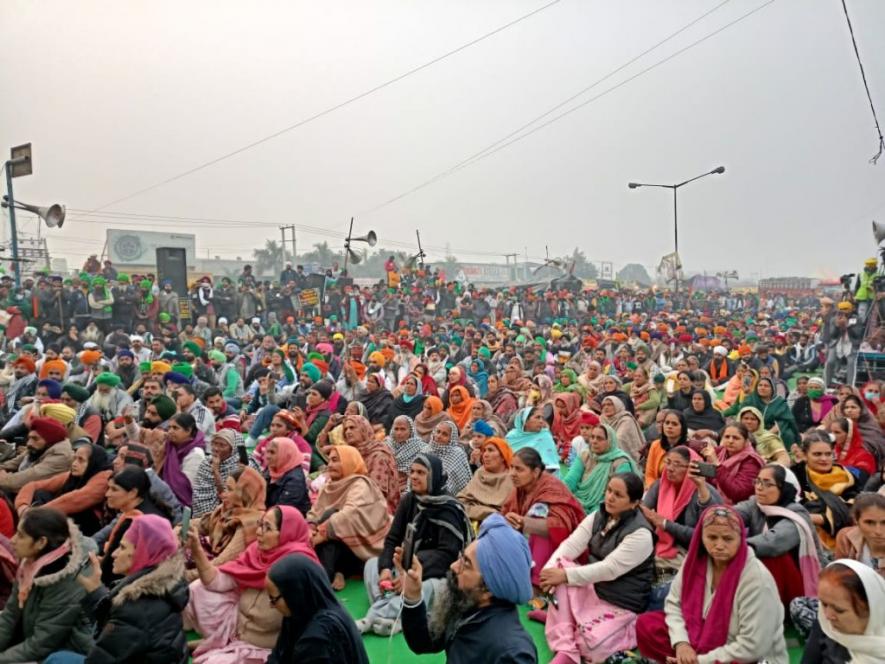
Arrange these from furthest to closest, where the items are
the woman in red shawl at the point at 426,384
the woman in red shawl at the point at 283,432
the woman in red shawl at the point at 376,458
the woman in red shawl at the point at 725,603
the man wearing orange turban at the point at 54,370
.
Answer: the woman in red shawl at the point at 426,384 < the man wearing orange turban at the point at 54,370 < the woman in red shawl at the point at 283,432 < the woman in red shawl at the point at 376,458 < the woman in red shawl at the point at 725,603

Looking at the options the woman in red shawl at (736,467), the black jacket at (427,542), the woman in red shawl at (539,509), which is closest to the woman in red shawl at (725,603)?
the woman in red shawl at (539,509)

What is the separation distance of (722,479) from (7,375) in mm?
9337

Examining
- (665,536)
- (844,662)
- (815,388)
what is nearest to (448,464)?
(665,536)

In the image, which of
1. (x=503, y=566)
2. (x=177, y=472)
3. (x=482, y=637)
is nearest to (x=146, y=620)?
(x=482, y=637)

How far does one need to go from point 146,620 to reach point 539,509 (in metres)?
2.42

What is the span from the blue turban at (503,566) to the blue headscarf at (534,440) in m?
3.90

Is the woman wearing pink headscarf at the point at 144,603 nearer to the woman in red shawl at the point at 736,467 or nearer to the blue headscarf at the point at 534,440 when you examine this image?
the woman in red shawl at the point at 736,467

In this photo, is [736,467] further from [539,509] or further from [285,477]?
[285,477]

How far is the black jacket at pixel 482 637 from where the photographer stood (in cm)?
242

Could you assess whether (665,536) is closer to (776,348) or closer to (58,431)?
(58,431)

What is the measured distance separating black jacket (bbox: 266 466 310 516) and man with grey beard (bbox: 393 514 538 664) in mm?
2632

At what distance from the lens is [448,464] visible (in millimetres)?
5969

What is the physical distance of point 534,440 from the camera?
6578mm

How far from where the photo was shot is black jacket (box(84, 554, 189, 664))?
3000mm
